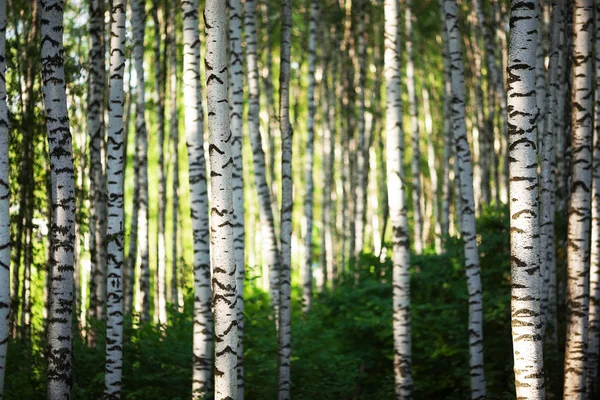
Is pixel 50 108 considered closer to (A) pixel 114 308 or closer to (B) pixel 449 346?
(A) pixel 114 308

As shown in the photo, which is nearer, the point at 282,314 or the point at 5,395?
the point at 5,395

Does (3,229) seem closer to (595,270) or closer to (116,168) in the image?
(116,168)

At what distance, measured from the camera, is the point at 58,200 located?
585 centimetres

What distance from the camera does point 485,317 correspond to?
9023mm

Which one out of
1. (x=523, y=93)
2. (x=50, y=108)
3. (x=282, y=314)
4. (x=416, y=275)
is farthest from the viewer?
(x=416, y=275)

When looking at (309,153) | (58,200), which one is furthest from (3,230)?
(309,153)

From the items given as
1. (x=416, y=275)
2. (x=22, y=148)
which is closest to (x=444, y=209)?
(x=416, y=275)

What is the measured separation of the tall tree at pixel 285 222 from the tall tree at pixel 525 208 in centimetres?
323

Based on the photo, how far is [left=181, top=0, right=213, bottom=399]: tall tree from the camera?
6016 millimetres

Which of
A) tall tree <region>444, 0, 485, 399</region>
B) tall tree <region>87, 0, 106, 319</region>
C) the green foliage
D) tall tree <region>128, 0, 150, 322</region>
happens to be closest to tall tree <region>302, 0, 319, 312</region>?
the green foliage

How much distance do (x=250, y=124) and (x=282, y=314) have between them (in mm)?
2805

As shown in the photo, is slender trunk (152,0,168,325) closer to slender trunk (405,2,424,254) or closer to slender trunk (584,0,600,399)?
slender trunk (405,2,424,254)

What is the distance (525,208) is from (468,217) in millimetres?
2920

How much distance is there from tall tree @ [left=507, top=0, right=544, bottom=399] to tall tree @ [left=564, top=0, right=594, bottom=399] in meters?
1.93
